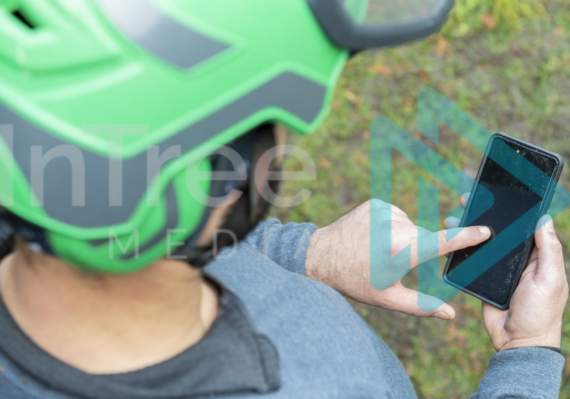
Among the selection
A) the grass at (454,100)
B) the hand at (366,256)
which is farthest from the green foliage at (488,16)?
the hand at (366,256)

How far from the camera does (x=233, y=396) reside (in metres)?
1.13

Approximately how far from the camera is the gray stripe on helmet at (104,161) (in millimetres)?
855

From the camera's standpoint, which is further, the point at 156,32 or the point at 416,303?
the point at 416,303

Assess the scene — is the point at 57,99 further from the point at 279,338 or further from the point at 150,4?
the point at 279,338

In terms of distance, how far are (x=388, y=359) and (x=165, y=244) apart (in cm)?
86

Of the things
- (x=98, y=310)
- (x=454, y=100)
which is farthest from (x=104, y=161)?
(x=454, y=100)

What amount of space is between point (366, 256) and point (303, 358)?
2.33 ft

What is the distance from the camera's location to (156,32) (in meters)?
0.84

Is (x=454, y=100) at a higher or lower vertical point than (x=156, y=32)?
lower

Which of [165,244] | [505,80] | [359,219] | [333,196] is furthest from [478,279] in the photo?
[505,80]

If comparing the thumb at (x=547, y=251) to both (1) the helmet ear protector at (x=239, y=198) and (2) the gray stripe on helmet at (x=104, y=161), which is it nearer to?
(1) the helmet ear protector at (x=239, y=198)

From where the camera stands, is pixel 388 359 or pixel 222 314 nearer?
pixel 222 314

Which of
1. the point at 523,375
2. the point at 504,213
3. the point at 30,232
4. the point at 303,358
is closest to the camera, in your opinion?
the point at 30,232

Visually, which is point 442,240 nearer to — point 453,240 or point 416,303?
point 453,240
